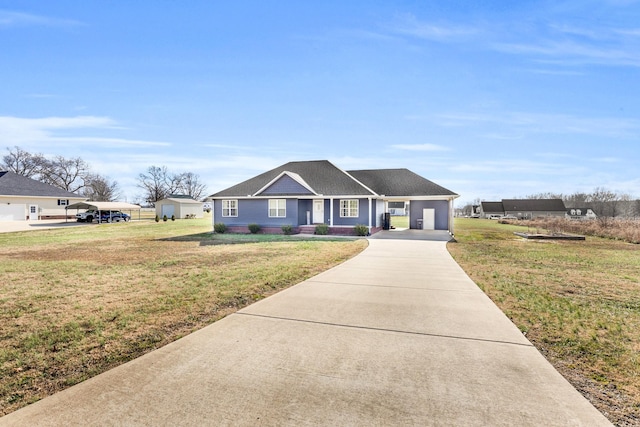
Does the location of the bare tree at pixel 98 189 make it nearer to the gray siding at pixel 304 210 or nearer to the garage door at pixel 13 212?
the garage door at pixel 13 212

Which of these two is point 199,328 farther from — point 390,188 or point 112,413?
point 390,188

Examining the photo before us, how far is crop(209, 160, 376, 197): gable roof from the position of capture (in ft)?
79.8

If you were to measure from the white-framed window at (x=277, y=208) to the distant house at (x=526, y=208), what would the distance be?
243 ft

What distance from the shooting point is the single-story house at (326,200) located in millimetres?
24000

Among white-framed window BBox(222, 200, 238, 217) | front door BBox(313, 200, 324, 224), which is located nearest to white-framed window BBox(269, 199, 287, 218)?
front door BBox(313, 200, 324, 224)

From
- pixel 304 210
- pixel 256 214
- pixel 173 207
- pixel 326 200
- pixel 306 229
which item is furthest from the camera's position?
pixel 173 207

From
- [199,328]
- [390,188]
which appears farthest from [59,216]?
[199,328]

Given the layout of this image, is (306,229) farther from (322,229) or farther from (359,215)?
(359,215)

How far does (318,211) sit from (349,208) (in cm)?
252

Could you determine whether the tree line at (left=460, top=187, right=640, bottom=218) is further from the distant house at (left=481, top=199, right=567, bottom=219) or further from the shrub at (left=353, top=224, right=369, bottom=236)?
the shrub at (left=353, top=224, right=369, bottom=236)

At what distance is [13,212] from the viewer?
3931 centimetres

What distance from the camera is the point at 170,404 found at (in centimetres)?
311

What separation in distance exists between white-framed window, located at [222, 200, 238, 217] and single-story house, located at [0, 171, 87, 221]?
1225 inches

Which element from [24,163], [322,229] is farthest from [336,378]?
[24,163]
